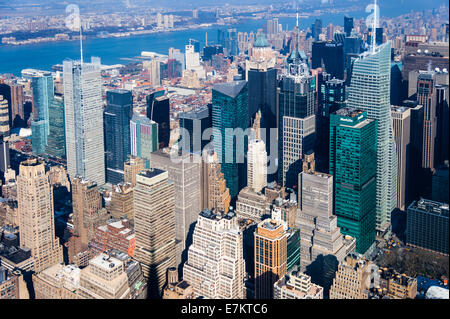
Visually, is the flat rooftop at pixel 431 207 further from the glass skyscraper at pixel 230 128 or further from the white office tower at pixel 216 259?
the glass skyscraper at pixel 230 128

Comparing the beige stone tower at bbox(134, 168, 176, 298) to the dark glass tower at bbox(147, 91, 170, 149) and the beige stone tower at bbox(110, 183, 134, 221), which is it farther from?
the dark glass tower at bbox(147, 91, 170, 149)

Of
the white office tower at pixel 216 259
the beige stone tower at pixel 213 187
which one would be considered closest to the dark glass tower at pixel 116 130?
the beige stone tower at pixel 213 187

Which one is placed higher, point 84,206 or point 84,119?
point 84,119

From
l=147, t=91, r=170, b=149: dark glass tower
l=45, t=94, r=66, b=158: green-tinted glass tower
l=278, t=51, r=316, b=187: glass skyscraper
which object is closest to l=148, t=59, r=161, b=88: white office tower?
l=147, t=91, r=170, b=149: dark glass tower

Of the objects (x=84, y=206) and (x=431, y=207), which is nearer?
(x=431, y=207)

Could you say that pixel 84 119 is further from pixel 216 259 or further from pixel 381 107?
pixel 381 107

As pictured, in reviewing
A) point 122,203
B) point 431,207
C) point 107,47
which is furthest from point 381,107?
point 107,47
